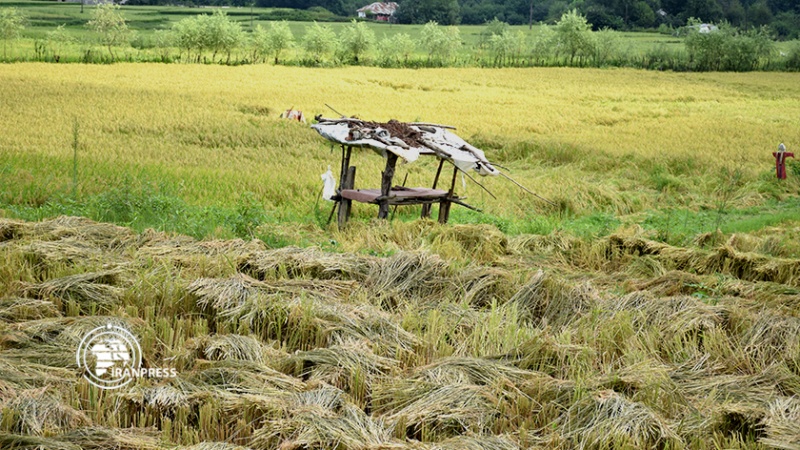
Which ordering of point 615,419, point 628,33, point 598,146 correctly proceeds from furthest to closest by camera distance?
point 628,33 < point 598,146 < point 615,419

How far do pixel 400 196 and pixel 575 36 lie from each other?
184ft

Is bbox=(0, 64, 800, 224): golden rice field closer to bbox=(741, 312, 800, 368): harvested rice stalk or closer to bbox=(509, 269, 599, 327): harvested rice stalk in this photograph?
bbox=(509, 269, 599, 327): harvested rice stalk

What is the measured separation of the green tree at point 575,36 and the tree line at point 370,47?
0.23 feet

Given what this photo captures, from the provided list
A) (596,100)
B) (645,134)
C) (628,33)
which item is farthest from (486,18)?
(645,134)

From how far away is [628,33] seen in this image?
8844cm

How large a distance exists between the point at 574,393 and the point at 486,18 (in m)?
112

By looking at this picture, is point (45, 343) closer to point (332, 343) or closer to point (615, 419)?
point (332, 343)

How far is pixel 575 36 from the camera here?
206 feet

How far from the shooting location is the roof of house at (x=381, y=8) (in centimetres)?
11294

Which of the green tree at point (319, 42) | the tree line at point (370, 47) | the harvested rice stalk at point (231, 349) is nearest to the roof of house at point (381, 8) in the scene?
the tree line at point (370, 47)

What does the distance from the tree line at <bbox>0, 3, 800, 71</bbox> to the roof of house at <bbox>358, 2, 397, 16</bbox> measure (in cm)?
4743

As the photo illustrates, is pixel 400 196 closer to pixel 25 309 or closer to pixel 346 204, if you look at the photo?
pixel 346 204

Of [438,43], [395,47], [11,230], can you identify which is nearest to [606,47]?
[438,43]

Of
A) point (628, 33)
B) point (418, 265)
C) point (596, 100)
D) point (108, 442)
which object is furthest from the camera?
point (628, 33)
